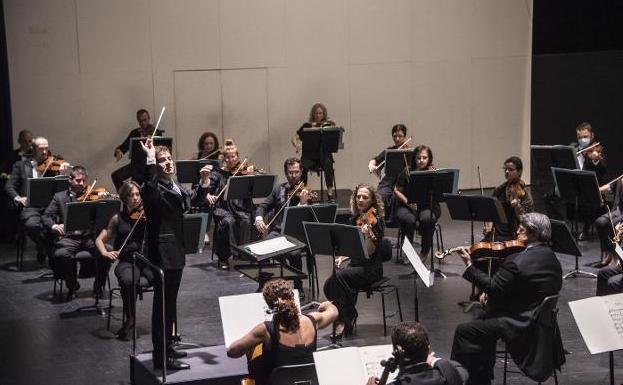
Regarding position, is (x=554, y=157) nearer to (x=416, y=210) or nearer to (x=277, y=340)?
(x=416, y=210)

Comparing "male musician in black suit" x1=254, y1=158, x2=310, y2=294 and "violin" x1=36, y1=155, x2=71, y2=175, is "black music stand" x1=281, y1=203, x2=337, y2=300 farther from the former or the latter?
"violin" x1=36, y1=155, x2=71, y2=175

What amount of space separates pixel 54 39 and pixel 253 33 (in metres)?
2.81

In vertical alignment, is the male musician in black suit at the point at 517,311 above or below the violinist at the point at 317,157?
below

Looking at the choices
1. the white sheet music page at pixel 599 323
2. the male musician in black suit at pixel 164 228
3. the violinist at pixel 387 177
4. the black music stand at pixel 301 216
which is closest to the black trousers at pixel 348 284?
the black music stand at pixel 301 216

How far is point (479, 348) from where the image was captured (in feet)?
19.5

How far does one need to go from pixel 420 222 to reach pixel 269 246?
2768 mm

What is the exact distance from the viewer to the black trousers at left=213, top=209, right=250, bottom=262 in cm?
981

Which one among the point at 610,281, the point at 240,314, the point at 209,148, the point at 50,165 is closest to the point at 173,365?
the point at 240,314

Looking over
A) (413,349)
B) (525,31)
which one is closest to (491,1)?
(525,31)

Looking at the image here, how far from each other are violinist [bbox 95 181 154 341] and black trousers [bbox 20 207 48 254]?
84.9 inches

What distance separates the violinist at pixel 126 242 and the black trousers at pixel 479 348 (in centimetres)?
271

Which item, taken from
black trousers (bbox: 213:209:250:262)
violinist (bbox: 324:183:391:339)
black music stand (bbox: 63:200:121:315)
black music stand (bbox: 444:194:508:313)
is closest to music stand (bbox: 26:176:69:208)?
black music stand (bbox: 63:200:121:315)

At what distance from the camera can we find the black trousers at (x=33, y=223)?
9672mm

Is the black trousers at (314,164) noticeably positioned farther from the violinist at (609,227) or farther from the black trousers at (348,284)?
the black trousers at (348,284)
